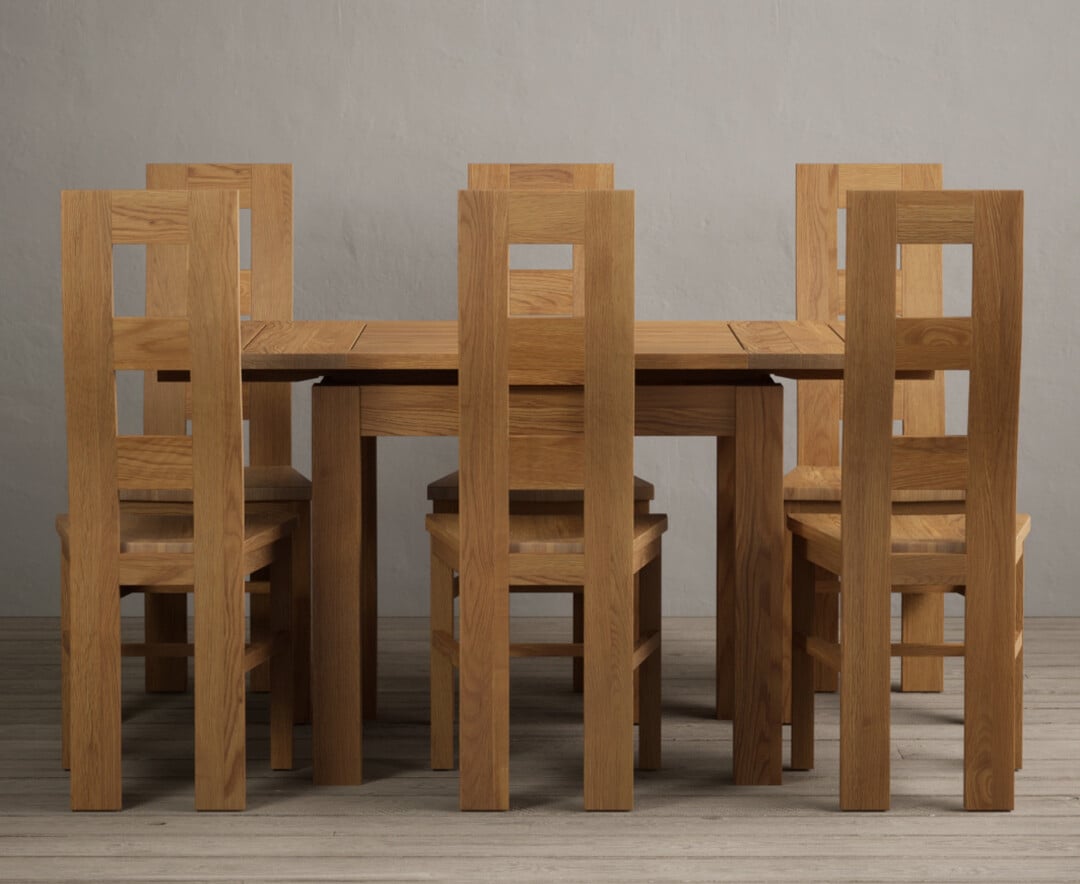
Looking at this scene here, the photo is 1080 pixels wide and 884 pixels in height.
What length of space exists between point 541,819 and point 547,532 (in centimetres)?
45

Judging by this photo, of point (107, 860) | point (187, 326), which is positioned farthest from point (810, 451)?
point (107, 860)

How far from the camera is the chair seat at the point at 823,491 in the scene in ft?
9.44

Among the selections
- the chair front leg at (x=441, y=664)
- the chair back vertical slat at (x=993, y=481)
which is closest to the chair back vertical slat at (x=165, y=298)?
the chair front leg at (x=441, y=664)

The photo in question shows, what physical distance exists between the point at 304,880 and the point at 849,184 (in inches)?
77.1

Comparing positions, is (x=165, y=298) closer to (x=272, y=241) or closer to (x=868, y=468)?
(x=272, y=241)

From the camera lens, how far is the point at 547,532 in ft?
8.09

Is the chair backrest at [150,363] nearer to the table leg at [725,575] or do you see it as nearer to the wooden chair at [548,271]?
the table leg at [725,575]

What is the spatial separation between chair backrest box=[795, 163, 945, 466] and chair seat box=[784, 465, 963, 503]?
20 cm

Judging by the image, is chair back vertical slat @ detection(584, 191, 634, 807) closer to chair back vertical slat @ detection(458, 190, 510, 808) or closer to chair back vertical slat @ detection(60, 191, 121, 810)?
chair back vertical slat @ detection(458, 190, 510, 808)

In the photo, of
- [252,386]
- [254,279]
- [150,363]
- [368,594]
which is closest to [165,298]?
[254,279]

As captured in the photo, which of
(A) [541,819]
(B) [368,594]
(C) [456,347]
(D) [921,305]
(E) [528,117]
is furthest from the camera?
(E) [528,117]

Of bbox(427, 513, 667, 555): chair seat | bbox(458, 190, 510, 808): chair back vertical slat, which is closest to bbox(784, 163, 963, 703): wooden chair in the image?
bbox(427, 513, 667, 555): chair seat

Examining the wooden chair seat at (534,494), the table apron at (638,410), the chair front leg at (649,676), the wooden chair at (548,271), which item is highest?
the wooden chair at (548,271)

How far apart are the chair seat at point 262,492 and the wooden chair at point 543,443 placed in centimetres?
48
